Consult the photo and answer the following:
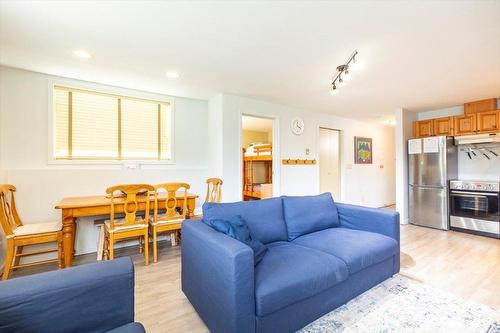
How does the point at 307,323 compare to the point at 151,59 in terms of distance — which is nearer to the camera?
the point at 307,323

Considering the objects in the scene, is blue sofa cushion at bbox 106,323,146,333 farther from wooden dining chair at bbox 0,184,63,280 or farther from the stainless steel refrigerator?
the stainless steel refrigerator

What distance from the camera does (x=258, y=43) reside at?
2207mm

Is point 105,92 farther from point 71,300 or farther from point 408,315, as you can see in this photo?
point 408,315

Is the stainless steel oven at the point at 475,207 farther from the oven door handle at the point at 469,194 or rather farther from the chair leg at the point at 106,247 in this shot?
the chair leg at the point at 106,247

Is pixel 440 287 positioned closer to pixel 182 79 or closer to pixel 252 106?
pixel 252 106

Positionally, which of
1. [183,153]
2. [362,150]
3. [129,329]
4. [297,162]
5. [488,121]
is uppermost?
[488,121]

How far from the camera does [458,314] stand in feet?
5.83

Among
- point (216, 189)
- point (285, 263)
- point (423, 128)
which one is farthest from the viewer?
point (423, 128)

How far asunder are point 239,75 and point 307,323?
2.69m

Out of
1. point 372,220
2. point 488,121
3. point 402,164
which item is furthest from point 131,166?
point 488,121

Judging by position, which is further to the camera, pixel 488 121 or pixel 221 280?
pixel 488 121

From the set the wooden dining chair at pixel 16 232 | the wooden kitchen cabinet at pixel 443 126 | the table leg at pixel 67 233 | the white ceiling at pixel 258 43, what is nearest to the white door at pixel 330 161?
the wooden kitchen cabinet at pixel 443 126

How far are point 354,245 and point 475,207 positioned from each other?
3.36m

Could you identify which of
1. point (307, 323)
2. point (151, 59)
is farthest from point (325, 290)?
point (151, 59)
